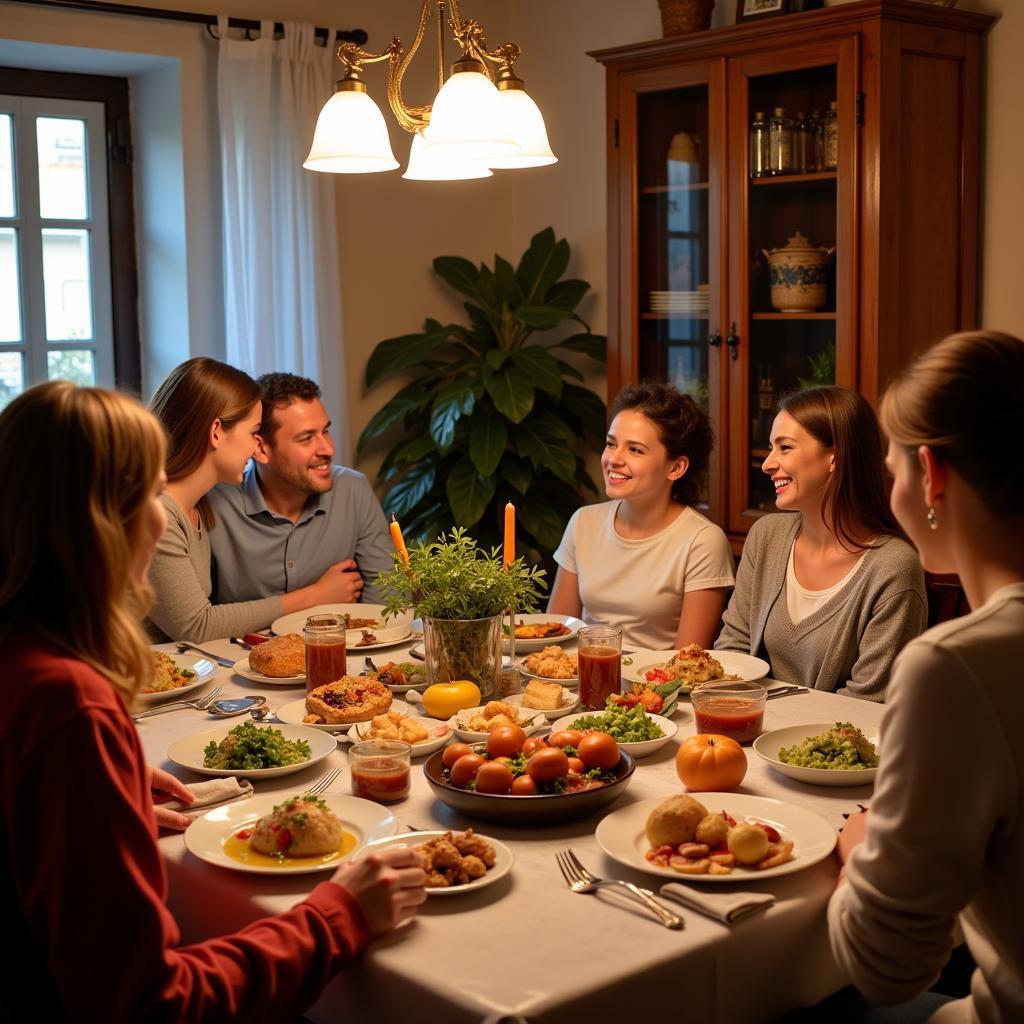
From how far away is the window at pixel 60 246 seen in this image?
13.4 ft

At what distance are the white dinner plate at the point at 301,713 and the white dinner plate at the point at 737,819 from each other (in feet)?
1.74

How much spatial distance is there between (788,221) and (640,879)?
8.51 ft

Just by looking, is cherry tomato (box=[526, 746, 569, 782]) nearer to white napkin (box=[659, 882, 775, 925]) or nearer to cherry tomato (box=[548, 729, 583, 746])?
cherry tomato (box=[548, 729, 583, 746])

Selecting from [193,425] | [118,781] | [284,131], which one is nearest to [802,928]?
[118,781]

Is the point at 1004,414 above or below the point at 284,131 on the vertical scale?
below

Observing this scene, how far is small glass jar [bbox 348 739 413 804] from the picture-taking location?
1.77 metres

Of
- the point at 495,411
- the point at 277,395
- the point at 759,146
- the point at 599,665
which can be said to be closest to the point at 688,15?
the point at 759,146

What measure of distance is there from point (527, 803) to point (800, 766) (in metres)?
0.42

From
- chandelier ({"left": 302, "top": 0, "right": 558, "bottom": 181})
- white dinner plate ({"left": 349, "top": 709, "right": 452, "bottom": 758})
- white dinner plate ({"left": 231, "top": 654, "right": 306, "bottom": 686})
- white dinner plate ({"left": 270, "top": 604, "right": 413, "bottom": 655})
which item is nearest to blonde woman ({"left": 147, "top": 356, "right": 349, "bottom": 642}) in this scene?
white dinner plate ({"left": 270, "top": 604, "right": 413, "bottom": 655})

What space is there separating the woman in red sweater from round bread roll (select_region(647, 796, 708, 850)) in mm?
405

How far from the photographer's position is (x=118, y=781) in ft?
3.89

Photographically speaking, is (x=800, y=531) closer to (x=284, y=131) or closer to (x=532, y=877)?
(x=532, y=877)

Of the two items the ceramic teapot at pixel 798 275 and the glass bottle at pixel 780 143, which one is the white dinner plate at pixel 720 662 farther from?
the glass bottle at pixel 780 143

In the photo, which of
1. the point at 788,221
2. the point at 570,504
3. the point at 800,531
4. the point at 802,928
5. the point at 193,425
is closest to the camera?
the point at 802,928
